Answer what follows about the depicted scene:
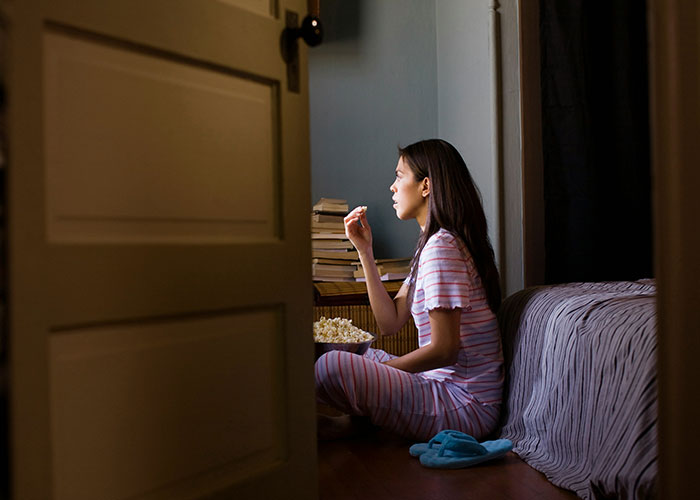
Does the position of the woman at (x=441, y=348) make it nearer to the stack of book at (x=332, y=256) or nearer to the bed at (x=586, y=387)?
the bed at (x=586, y=387)

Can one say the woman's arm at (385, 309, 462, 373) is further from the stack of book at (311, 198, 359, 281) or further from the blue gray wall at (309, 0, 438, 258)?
the blue gray wall at (309, 0, 438, 258)

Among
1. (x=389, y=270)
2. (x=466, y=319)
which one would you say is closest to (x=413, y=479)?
(x=466, y=319)

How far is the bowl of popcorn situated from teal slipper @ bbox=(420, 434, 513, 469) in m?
0.44

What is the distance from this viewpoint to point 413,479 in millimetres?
1556

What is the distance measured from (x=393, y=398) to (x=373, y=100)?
183cm

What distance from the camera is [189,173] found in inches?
43.0

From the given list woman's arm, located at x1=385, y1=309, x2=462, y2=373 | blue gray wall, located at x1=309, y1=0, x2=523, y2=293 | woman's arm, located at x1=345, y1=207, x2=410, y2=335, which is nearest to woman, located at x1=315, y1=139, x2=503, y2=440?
woman's arm, located at x1=385, y1=309, x2=462, y2=373

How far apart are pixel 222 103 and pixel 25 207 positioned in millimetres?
423

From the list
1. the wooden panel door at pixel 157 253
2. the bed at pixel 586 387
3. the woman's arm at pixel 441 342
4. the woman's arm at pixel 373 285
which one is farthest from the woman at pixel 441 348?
the wooden panel door at pixel 157 253

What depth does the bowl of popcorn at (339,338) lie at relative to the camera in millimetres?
1970

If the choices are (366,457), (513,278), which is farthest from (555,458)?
(513,278)

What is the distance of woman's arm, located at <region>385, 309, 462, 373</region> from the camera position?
70.1 inches

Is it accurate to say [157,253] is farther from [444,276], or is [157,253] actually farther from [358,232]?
[358,232]

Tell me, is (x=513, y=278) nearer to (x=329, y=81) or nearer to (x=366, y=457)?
(x=366, y=457)
